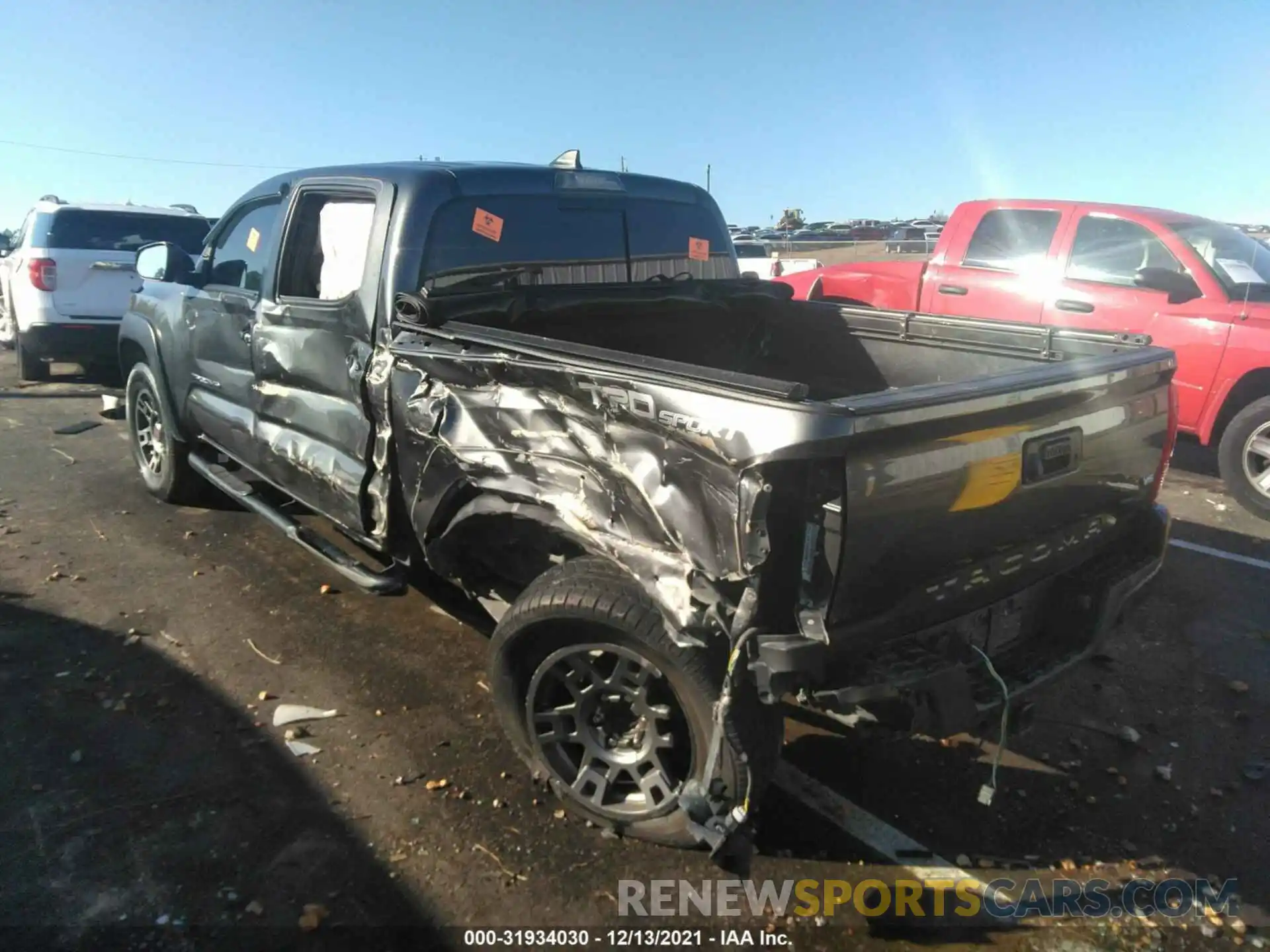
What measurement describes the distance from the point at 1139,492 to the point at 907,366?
3.55ft

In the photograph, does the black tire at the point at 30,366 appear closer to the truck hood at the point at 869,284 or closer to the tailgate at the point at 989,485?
the truck hood at the point at 869,284

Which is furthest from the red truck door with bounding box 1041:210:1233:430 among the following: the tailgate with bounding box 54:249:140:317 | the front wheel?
the front wheel

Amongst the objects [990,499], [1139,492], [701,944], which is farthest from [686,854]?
[1139,492]

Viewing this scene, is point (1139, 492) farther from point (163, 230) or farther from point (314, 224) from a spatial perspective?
point (163, 230)

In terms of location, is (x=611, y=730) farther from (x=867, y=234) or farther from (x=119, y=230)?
(x=867, y=234)

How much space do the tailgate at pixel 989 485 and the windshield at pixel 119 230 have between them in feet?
29.4

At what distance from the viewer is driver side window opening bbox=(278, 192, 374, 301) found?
381 centimetres

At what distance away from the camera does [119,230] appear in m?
9.85

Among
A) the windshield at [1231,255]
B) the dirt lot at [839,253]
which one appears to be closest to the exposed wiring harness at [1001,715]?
the windshield at [1231,255]

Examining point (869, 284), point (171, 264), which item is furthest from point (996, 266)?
point (171, 264)

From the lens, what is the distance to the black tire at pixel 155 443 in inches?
227

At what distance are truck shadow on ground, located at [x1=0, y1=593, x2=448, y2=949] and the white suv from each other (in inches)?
269

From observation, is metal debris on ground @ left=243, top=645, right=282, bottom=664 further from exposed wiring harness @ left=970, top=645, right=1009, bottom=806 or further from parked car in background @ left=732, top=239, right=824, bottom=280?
parked car in background @ left=732, top=239, right=824, bottom=280

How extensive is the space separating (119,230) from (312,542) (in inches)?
302
